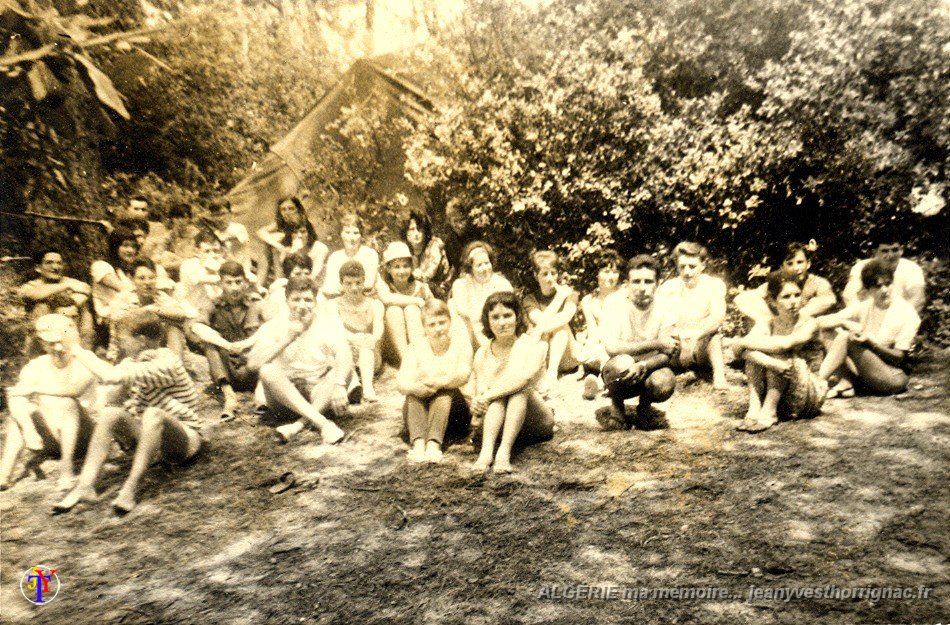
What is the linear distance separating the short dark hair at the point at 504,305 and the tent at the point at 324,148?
0.78 metres

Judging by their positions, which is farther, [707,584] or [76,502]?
[76,502]

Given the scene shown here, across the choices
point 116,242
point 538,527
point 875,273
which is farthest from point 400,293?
point 875,273

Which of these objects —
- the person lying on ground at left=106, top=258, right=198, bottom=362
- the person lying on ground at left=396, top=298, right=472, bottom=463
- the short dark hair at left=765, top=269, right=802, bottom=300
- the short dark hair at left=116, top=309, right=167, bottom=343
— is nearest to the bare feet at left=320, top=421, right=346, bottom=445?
the person lying on ground at left=396, top=298, right=472, bottom=463

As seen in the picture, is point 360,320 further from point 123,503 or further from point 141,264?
point 123,503

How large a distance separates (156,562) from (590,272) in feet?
9.05

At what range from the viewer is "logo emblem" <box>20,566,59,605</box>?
307 cm

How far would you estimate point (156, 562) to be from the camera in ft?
10.2

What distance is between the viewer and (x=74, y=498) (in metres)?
3.33

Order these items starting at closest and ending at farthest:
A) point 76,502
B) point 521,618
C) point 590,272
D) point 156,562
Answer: point 521,618, point 156,562, point 76,502, point 590,272

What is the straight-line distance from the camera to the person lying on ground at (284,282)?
3.72 m

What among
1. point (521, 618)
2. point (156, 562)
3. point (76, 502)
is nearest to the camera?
point (521, 618)

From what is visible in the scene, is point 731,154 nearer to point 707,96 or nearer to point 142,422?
point 707,96

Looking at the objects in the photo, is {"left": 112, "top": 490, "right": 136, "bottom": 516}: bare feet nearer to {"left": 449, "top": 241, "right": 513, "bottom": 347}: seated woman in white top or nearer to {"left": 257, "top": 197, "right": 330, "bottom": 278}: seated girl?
{"left": 257, "top": 197, "right": 330, "bottom": 278}: seated girl

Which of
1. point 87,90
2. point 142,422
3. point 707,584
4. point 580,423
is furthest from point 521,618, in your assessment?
point 87,90
